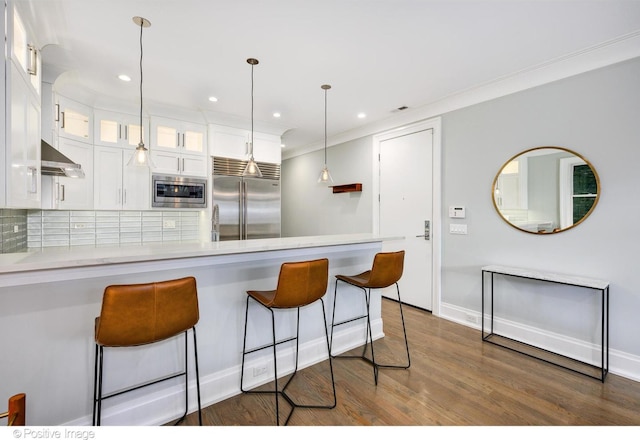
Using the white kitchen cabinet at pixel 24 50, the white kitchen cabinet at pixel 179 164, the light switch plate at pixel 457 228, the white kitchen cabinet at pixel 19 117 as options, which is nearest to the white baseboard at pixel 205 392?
the white kitchen cabinet at pixel 19 117

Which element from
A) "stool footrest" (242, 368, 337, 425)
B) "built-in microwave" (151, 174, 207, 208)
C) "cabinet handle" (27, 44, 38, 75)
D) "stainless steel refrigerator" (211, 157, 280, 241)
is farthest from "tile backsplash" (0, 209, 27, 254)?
"stool footrest" (242, 368, 337, 425)

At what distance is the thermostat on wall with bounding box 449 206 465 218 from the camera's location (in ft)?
11.0

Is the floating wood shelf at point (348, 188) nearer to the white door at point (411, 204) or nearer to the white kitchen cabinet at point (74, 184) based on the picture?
the white door at point (411, 204)

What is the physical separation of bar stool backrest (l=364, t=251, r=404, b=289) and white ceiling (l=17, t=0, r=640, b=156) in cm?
167

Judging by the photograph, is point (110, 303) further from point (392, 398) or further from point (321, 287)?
point (392, 398)

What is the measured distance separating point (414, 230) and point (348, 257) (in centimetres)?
146

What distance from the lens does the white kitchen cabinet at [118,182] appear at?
347 centimetres

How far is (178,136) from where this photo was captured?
3.92 metres

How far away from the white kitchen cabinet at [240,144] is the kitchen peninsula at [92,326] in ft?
7.81

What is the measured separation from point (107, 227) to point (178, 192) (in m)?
0.93

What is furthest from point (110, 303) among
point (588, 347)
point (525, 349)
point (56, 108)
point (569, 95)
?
point (569, 95)

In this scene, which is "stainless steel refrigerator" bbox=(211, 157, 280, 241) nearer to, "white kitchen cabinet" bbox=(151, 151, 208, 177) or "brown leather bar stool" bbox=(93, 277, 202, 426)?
"white kitchen cabinet" bbox=(151, 151, 208, 177)

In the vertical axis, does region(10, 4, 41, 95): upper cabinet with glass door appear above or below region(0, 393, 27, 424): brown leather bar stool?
above

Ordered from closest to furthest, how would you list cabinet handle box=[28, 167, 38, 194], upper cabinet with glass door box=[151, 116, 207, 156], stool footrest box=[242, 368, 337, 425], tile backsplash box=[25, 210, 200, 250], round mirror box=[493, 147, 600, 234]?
1. stool footrest box=[242, 368, 337, 425]
2. cabinet handle box=[28, 167, 38, 194]
3. round mirror box=[493, 147, 600, 234]
4. tile backsplash box=[25, 210, 200, 250]
5. upper cabinet with glass door box=[151, 116, 207, 156]
